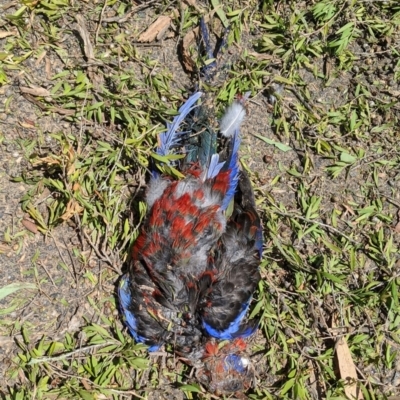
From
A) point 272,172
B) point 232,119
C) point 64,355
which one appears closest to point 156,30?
point 232,119

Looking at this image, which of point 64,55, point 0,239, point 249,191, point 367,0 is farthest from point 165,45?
point 0,239

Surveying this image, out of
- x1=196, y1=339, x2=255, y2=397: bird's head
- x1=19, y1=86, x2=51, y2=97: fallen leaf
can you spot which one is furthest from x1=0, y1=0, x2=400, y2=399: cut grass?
x1=196, y1=339, x2=255, y2=397: bird's head

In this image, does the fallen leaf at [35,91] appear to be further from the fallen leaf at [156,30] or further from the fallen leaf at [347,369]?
the fallen leaf at [347,369]

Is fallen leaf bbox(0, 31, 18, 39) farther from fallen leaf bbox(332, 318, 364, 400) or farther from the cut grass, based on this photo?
fallen leaf bbox(332, 318, 364, 400)

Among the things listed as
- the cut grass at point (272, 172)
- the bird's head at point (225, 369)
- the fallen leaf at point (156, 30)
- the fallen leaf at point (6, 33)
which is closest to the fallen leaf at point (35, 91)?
the cut grass at point (272, 172)

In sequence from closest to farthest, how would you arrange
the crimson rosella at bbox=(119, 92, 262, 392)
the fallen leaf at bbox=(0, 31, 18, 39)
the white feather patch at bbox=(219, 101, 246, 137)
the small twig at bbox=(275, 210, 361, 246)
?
the crimson rosella at bbox=(119, 92, 262, 392), the fallen leaf at bbox=(0, 31, 18, 39), the white feather patch at bbox=(219, 101, 246, 137), the small twig at bbox=(275, 210, 361, 246)

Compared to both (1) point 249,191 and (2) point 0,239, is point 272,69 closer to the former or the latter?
(1) point 249,191
